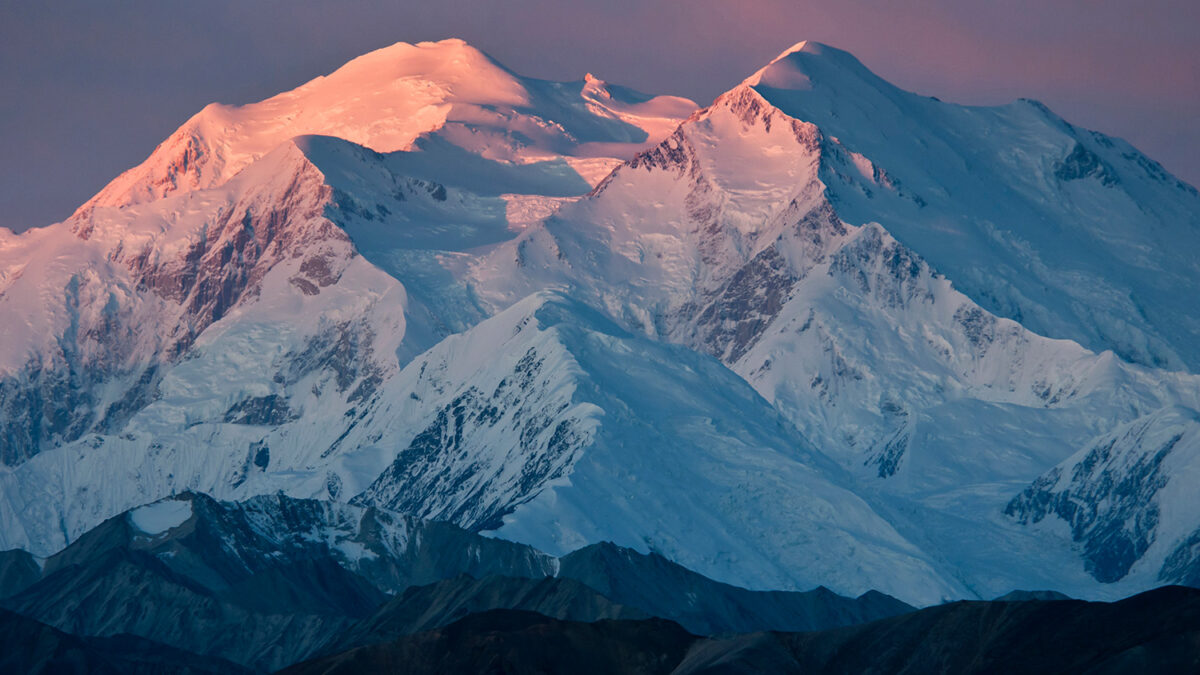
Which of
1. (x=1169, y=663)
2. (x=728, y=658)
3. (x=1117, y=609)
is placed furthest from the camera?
(x=728, y=658)

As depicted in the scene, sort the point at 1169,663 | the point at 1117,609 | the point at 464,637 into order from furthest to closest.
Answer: the point at 464,637 < the point at 1117,609 < the point at 1169,663

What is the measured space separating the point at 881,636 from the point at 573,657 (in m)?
21.4

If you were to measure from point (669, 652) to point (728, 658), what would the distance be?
996 centimetres

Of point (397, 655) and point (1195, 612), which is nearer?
point (1195, 612)

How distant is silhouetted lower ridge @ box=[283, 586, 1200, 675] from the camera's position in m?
168

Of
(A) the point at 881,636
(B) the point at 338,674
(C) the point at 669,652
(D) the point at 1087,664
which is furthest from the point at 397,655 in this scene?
(D) the point at 1087,664

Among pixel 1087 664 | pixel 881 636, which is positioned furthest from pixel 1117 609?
pixel 881 636

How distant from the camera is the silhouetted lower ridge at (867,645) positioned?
6609 inches

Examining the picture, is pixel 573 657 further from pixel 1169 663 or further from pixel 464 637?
pixel 1169 663

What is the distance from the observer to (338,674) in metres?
197

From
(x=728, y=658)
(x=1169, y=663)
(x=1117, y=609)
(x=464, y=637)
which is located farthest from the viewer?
(x=464, y=637)

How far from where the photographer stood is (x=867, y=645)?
186875 mm

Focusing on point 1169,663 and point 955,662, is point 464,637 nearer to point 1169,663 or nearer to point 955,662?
point 955,662

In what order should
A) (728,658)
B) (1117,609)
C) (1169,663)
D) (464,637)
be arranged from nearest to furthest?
(1169,663) → (1117,609) → (728,658) → (464,637)
